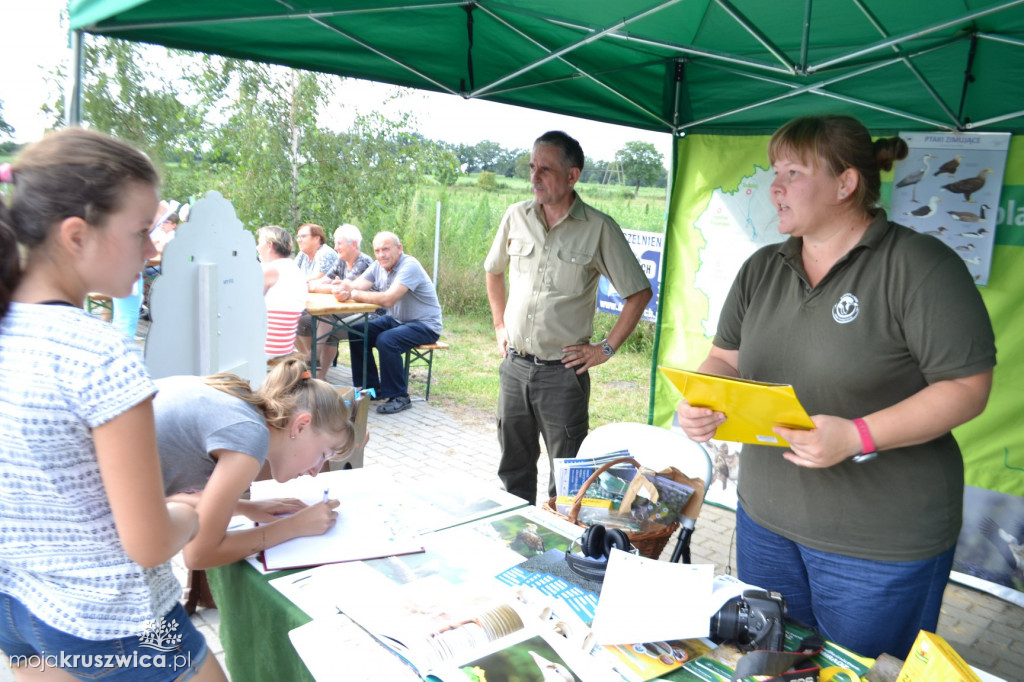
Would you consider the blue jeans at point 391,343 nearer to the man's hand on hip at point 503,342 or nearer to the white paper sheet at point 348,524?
the man's hand on hip at point 503,342

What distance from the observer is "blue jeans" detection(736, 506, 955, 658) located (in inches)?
69.5

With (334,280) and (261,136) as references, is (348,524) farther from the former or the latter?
(261,136)

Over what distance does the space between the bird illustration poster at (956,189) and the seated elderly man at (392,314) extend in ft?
13.7

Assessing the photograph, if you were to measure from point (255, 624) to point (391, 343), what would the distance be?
481 centimetres

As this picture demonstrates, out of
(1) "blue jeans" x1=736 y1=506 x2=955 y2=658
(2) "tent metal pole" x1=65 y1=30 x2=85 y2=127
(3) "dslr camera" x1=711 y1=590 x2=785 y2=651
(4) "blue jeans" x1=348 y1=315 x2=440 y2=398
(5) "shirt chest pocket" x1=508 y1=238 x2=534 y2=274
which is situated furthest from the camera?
(4) "blue jeans" x1=348 y1=315 x2=440 y2=398

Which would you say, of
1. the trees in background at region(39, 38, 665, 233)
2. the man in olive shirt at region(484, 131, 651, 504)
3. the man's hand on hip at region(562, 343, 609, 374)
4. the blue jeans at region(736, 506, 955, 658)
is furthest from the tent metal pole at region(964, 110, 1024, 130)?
the trees in background at region(39, 38, 665, 233)

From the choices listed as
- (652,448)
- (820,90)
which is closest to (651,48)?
(820,90)

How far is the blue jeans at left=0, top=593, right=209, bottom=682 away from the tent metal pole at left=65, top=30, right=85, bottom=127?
1684mm

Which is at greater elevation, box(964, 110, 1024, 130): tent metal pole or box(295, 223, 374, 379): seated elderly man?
box(964, 110, 1024, 130): tent metal pole

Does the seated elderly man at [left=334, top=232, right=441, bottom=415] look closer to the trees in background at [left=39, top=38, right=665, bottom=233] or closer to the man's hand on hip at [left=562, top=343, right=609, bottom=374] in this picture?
the man's hand on hip at [left=562, top=343, right=609, bottom=374]

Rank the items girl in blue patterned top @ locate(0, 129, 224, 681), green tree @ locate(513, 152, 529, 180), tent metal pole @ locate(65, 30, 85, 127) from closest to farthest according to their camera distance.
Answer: girl in blue patterned top @ locate(0, 129, 224, 681)
tent metal pole @ locate(65, 30, 85, 127)
green tree @ locate(513, 152, 529, 180)

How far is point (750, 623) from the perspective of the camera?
143 cm

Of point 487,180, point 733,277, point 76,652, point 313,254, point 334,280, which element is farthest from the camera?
point 487,180

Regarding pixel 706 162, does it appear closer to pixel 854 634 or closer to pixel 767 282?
pixel 767 282
